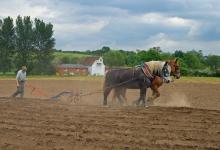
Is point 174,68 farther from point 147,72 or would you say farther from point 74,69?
point 74,69

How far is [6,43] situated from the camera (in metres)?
88.2

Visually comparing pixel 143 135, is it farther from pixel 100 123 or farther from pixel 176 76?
pixel 176 76

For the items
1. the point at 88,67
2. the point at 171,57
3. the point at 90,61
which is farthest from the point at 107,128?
the point at 90,61

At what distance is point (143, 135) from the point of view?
11227mm

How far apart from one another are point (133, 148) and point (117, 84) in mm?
9044

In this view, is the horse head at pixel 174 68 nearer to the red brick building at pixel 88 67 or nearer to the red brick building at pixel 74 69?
the red brick building at pixel 74 69

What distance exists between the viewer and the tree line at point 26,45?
84.9 m

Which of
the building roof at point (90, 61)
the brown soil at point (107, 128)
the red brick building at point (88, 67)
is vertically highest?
the building roof at point (90, 61)

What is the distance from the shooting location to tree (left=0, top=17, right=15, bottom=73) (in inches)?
3354

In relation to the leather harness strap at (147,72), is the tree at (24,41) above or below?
above

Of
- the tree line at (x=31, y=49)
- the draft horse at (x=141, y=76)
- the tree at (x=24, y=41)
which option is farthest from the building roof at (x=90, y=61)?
the draft horse at (x=141, y=76)

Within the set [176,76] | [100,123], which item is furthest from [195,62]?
[100,123]

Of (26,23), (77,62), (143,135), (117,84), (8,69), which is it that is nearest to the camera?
(143,135)

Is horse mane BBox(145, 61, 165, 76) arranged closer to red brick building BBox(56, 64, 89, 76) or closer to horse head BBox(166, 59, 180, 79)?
horse head BBox(166, 59, 180, 79)
